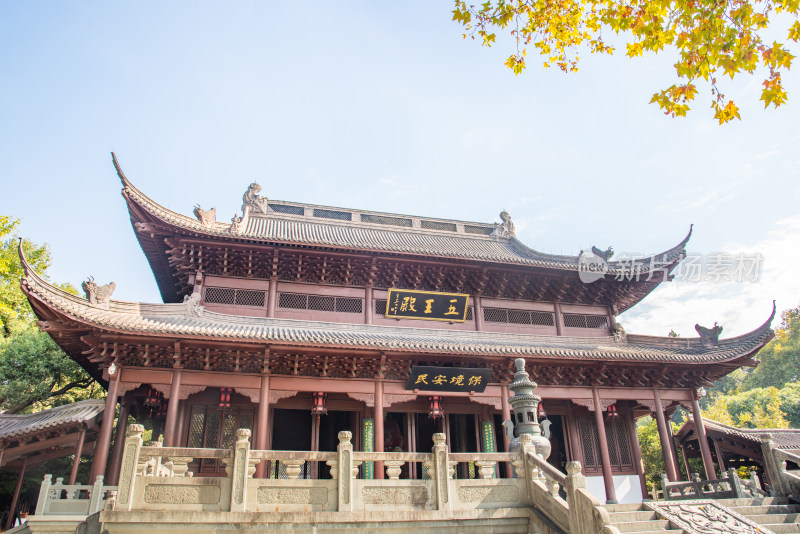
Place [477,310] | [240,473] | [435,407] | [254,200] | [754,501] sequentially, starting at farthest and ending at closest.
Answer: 1. [254,200]
2. [477,310]
3. [435,407]
4. [754,501]
5. [240,473]

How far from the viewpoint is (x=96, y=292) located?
10945 mm

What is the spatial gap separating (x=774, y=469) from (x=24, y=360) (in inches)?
847

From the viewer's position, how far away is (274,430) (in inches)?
502

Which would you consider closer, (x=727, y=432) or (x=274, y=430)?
(x=274, y=430)

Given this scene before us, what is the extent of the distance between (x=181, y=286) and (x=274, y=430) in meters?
4.49

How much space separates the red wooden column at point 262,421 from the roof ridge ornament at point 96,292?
3.66m

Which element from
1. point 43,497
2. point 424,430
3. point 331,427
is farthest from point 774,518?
point 43,497

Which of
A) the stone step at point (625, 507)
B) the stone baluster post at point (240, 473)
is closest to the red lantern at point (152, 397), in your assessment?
the stone baluster post at point (240, 473)

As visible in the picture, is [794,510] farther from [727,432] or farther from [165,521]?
[165,521]

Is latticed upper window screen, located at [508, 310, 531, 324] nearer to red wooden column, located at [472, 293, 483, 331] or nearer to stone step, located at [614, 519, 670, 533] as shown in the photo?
red wooden column, located at [472, 293, 483, 331]

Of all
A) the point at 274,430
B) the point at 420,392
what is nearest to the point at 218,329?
the point at 274,430

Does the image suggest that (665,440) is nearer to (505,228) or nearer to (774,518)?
(774,518)

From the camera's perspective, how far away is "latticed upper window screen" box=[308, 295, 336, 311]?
44.0 feet

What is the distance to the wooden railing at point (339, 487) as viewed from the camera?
6.91 meters
